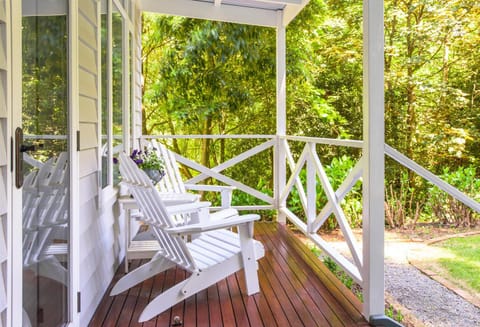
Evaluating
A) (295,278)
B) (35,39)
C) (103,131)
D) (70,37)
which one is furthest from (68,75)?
(295,278)

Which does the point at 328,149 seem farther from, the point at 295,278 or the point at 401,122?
the point at 295,278

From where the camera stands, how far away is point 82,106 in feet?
8.07

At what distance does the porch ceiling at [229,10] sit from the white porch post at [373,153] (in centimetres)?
258

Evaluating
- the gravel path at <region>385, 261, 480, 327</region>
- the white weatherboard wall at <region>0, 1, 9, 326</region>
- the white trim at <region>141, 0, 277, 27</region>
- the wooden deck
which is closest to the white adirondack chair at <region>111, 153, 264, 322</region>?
the wooden deck

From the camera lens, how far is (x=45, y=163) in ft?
5.90

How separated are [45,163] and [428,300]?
393 cm

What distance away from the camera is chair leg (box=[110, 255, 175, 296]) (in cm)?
309

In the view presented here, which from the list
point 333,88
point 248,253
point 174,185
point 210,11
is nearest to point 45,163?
point 248,253

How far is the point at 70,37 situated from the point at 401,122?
24.2ft

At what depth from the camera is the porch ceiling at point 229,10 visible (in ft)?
17.0

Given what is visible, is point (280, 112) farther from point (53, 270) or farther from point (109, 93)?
point (53, 270)

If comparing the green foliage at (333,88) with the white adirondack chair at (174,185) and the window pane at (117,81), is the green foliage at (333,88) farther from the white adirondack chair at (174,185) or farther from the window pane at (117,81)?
the window pane at (117,81)

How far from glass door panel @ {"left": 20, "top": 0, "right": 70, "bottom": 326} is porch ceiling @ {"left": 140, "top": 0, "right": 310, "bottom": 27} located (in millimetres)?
3235

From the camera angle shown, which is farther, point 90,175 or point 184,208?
point 184,208
